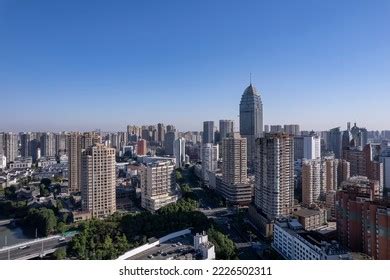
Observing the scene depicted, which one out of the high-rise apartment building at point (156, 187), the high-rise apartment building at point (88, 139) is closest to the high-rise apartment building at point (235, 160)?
the high-rise apartment building at point (156, 187)

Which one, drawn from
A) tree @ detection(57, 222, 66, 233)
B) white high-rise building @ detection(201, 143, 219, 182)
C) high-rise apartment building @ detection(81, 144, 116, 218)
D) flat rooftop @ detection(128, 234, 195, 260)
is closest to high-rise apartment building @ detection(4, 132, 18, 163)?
high-rise apartment building @ detection(81, 144, 116, 218)

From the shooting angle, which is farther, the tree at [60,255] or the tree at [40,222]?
the tree at [40,222]

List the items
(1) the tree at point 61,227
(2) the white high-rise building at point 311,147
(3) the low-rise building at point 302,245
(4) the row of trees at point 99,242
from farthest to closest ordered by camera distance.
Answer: (2) the white high-rise building at point 311,147
(1) the tree at point 61,227
(4) the row of trees at point 99,242
(3) the low-rise building at point 302,245

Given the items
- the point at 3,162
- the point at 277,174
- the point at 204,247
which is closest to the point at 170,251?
the point at 204,247

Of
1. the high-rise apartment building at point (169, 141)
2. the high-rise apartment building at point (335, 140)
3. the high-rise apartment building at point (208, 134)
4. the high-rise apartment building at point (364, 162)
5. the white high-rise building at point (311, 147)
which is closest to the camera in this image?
the high-rise apartment building at point (364, 162)

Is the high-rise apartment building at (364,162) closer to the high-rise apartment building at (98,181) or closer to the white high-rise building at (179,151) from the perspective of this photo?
the high-rise apartment building at (98,181)

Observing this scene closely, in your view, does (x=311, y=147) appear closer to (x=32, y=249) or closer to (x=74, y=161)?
(x=74, y=161)
